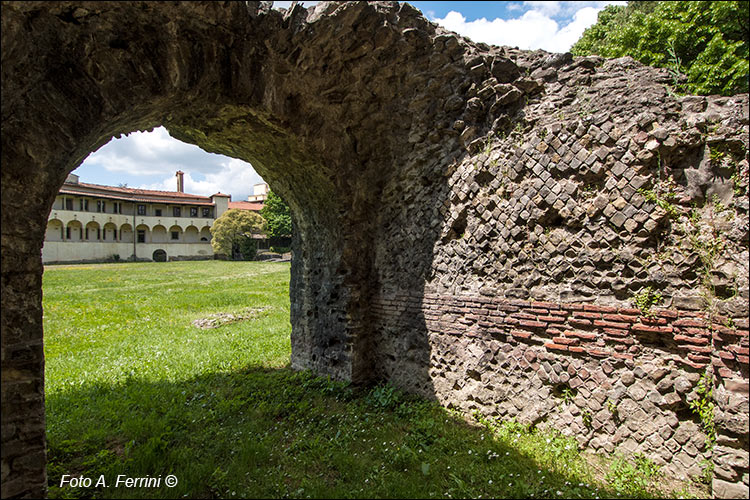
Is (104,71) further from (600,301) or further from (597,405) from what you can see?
(597,405)

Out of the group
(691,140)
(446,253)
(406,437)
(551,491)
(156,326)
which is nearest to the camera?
(551,491)

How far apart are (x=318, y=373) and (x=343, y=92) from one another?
4.76 m

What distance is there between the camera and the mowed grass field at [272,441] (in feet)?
12.8

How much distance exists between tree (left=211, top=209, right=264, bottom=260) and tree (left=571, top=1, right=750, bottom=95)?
3594cm

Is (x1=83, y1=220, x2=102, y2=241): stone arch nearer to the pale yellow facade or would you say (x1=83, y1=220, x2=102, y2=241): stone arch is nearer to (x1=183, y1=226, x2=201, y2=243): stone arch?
→ the pale yellow facade

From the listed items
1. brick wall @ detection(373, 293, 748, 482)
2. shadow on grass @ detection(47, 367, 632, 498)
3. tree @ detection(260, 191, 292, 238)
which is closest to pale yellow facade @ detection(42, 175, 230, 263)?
tree @ detection(260, 191, 292, 238)

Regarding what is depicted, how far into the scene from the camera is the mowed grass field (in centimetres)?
391

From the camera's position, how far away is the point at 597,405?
4.36m

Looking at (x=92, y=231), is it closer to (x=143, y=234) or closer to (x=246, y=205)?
(x=143, y=234)

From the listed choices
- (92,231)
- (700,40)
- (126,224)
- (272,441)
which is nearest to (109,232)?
(92,231)

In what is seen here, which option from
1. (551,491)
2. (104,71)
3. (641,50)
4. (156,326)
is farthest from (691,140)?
(156,326)

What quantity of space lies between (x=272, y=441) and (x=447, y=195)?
4121 millimetres

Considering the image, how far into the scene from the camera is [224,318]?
491 inches

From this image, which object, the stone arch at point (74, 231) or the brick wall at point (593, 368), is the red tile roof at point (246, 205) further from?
the brick wall at point (593, 368)
